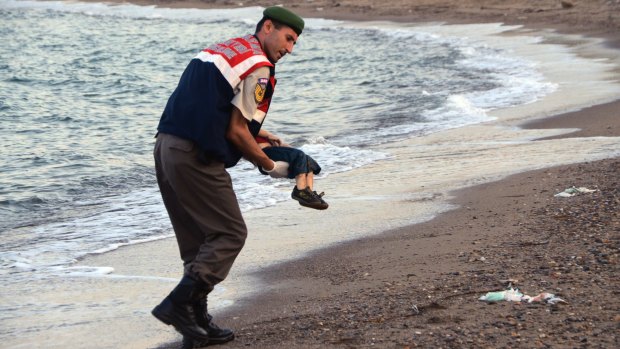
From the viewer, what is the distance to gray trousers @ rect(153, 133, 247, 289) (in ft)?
16.3

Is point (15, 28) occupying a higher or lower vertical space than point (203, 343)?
lower

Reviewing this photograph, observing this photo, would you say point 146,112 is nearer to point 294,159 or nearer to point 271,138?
point 271,138

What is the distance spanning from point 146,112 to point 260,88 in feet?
50.6

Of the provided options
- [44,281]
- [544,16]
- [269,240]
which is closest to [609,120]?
[269,240]

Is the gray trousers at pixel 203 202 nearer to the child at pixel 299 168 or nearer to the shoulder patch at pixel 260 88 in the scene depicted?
the child at pixel 299 168

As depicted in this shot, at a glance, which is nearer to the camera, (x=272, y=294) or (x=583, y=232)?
(x=272, y=294)

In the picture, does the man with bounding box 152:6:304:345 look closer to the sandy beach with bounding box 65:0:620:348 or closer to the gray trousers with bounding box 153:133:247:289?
the gray trousers with bounding box 153:133:247:289

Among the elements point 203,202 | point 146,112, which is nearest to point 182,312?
point 203,202

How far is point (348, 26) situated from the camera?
38.4 metres

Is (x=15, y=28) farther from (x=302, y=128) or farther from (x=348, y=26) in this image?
(x=302, y=128)

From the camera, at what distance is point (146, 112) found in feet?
65.4

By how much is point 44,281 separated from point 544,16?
2783 centimetres

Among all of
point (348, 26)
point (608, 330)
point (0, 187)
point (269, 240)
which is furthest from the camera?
point (348, 26)

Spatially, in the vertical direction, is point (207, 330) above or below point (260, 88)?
below
